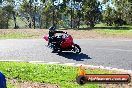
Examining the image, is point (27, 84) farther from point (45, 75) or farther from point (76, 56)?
point (76, 56)

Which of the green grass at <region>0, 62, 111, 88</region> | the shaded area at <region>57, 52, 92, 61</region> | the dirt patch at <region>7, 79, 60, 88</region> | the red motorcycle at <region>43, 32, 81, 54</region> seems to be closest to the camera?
the dirt patch at <region>7, 79, 60, 88</region>

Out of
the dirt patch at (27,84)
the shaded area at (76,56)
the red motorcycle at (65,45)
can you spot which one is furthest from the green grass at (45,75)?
the red motorcycle at (65,45)

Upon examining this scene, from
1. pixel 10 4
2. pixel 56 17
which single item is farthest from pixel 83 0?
pixel 10 4

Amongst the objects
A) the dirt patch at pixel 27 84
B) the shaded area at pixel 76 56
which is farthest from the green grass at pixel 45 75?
the shaded area at pixel 76 56

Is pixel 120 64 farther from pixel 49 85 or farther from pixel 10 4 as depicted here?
pixel 10 4

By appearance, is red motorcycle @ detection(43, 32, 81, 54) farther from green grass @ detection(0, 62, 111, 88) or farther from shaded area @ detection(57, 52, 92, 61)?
green grass @ detection(0, 62, 111, 88)

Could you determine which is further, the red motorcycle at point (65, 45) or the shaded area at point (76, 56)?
the red motorcycle at point (65, 45)

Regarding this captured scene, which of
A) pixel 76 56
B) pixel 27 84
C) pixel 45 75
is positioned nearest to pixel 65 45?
pixel 76 56

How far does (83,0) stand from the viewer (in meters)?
69.9

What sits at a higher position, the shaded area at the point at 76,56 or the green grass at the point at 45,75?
the green grass at the point at 45,75

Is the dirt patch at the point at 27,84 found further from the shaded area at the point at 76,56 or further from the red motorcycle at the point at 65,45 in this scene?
the red motorcycle at the point at 65,45

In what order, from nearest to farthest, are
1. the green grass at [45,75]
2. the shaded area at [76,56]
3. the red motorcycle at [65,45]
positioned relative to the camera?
the green grass at [45,75] → the shaded area at [76,56] → the red motorcycle at [65,45]

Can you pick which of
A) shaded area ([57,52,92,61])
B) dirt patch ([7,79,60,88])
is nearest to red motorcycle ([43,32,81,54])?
shaded area ([57,52,92,61])

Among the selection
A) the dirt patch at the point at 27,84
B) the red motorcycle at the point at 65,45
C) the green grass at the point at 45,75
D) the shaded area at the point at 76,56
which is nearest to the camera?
the dirt patch at the point at 27,84
